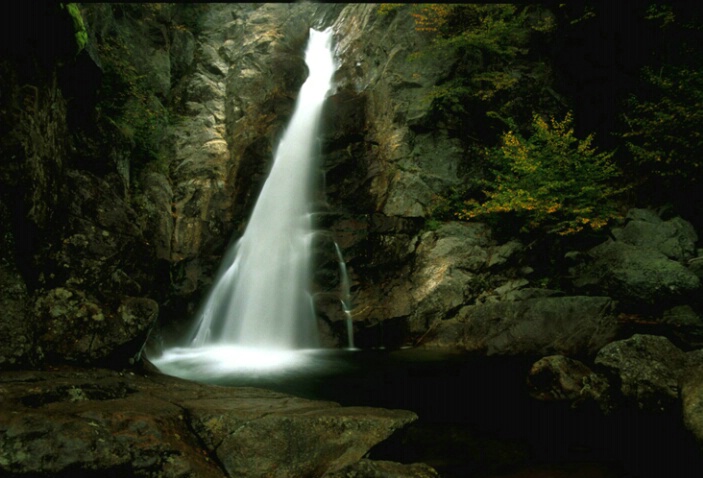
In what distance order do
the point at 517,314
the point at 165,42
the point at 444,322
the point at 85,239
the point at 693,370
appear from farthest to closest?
the point at 165,42
the point at 444,322
the point at 517,314
the point at 85,239
the point at 693,370

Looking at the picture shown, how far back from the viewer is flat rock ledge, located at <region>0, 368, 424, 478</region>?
9.76 ft

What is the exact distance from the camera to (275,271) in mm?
11352

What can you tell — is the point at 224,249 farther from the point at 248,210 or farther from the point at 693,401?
the point at 693,401

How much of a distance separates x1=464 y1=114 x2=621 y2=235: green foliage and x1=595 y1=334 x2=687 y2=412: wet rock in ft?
16.1

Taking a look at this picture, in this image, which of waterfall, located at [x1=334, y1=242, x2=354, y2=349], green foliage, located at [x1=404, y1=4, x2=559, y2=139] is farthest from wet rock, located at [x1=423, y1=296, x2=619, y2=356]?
green foliage, located at [x1=404, y1=4, x2=559, y2=139]

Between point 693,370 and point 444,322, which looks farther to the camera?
point 444,322

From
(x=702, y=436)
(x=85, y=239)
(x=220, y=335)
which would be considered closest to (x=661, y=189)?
(x=702, y=436)

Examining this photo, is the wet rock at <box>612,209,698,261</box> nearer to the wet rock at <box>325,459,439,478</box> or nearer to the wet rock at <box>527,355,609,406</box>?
the wet rock at <box>527,355,609,406</box>

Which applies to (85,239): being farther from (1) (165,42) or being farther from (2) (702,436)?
(1) (165,42)

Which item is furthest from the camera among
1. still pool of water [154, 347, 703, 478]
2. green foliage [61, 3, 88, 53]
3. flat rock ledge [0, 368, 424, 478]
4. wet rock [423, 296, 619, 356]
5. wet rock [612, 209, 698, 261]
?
wet rock [612, 209, 698, 261]

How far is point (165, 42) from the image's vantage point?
1356 centimetres

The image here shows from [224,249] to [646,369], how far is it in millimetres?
10011

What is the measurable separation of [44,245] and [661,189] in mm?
15155

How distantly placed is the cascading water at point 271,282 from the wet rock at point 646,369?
604 cm
